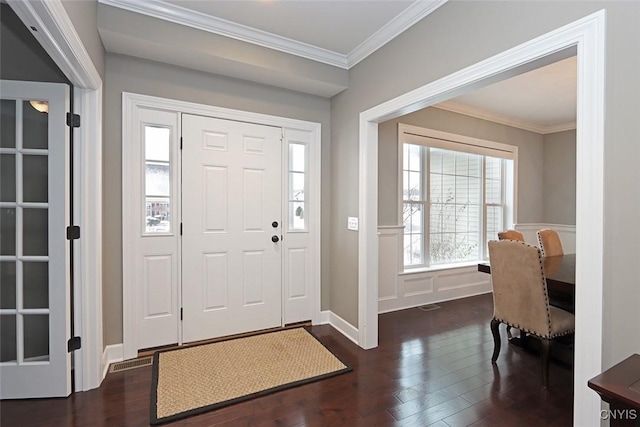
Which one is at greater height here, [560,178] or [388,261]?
[560,178]

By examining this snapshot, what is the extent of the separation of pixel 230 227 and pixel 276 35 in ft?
5.91

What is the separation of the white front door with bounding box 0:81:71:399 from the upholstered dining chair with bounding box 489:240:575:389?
10.4 ft

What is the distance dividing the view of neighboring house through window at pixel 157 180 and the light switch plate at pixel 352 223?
1.70 meters

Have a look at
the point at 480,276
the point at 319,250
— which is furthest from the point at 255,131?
the point at 480,276

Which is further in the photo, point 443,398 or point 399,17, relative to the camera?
point 399,17

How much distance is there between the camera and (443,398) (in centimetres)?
208

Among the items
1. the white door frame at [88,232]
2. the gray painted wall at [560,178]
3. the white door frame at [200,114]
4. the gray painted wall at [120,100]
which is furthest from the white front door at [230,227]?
the gray painted wall at [560,178]

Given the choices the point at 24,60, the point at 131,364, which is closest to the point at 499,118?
the point at 24,60

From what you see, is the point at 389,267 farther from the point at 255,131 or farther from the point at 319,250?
the point at 255,131

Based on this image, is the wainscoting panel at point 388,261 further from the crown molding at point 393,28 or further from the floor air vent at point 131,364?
the floor air vent at point 131,364

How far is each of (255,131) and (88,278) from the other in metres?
1.87

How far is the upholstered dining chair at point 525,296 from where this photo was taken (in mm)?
2193

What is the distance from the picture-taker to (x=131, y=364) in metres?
2.48

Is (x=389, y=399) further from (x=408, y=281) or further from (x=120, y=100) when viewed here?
(x=120, y=100)
